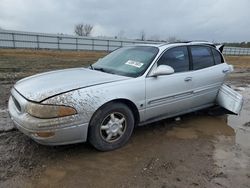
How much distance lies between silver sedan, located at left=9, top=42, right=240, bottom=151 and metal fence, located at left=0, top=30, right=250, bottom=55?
20361mm

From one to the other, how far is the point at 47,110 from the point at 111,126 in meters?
0.97

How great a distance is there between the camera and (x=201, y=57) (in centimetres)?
508

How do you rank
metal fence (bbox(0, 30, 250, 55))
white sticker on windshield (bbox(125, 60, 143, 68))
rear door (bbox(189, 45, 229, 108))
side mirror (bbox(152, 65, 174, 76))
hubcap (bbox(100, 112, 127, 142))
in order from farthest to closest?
1. metal fence (bbox(0, 30, 250, 55))
2. rear door (bbox(189, 45, 229, 108))
3. white sticker on windshield (bbox(125, 60, 143, 68))
4. side mirror (bbox(152, 65, 174, 76))
5. hubcap (bbox(100, 112, 127, 142))

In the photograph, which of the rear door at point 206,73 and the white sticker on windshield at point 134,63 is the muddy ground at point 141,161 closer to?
the rear door at point 206,73

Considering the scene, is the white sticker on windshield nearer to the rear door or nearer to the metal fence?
the rear door

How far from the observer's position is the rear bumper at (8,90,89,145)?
311 centimetres

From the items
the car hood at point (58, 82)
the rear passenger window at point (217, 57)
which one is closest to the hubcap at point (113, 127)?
the car hood at point (58, 82)

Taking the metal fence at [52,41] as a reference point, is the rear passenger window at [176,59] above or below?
below

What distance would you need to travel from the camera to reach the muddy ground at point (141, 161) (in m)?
2.98

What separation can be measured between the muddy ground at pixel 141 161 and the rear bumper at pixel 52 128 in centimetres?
34

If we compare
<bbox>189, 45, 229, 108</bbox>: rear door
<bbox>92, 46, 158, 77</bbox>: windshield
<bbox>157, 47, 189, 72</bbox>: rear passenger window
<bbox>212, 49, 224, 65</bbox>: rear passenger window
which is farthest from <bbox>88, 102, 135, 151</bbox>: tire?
<bbox>212, 49, 224, 65</bbox>: rear passenger window

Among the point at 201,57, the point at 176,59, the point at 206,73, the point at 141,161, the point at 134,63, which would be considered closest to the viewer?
the point at 141,161

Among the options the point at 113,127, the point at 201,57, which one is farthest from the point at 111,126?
the point at 201,57

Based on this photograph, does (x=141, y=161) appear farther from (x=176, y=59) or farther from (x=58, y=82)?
(x=176, y=59)
